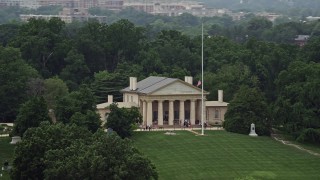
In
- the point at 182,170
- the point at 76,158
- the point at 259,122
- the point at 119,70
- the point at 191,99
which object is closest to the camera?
the point at 76,158

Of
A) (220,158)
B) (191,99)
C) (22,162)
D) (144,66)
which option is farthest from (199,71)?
(22,162)

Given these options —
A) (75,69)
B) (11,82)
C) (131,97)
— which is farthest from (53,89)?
(75,69)

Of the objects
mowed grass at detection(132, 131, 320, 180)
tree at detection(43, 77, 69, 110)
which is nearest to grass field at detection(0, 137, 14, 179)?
mowed grass at detection(132, 131, 320, 180)

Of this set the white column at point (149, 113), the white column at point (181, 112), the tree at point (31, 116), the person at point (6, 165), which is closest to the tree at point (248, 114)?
the white column at point (181, 112)

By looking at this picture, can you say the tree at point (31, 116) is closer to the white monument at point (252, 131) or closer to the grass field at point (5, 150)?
the grass field at point (5, 150)

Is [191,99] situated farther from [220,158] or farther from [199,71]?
[199,71]

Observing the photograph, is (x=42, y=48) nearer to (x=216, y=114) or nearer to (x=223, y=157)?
(x=216, y=114)

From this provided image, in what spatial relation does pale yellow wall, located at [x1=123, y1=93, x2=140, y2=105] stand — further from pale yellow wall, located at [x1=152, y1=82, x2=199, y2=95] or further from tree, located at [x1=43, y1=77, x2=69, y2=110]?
tree, located at [x1=43, y1=77, x2=69, y2=110]

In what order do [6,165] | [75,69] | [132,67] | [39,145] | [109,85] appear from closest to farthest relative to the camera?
[39,145] → [6,165] → [109,85] → [75,69] → [132,67]
